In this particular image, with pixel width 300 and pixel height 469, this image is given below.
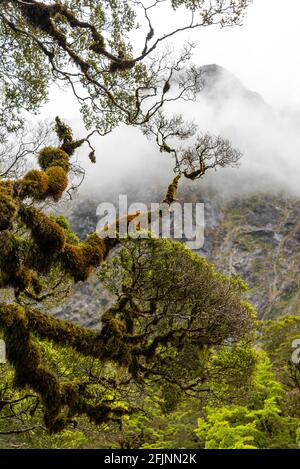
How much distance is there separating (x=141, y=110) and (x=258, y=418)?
20609 mm

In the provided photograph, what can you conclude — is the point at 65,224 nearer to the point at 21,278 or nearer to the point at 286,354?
the point at 21,278

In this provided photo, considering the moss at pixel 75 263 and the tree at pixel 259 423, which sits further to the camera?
the tree at pixel 259 423

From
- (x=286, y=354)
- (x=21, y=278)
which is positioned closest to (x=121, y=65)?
(x=21, y=278)

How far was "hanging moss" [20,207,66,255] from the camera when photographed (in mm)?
9617

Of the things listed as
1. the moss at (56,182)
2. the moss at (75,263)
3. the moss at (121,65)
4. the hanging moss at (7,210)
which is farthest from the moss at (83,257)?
the moss at (121,65)

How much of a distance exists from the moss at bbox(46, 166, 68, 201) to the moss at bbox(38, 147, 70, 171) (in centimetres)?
56

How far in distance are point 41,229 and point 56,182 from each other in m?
1.34

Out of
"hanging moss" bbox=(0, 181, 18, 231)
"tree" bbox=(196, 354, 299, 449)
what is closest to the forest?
"hanging moss" bbox=(0, 181, 18, 231)

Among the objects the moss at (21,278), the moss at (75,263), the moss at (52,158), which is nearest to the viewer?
the moss at (21,278)

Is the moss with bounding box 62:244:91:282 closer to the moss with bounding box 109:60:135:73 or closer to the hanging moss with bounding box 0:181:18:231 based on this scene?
the hanging moss with bounding box 0:181:18:231

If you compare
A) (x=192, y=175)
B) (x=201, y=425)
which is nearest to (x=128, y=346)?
(x=192, y=175)

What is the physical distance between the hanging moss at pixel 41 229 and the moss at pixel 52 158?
6.67 feet

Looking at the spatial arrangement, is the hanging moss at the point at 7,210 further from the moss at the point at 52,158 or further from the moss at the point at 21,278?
the moss at the point at 52,158

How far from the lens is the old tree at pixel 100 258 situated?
9828mm
